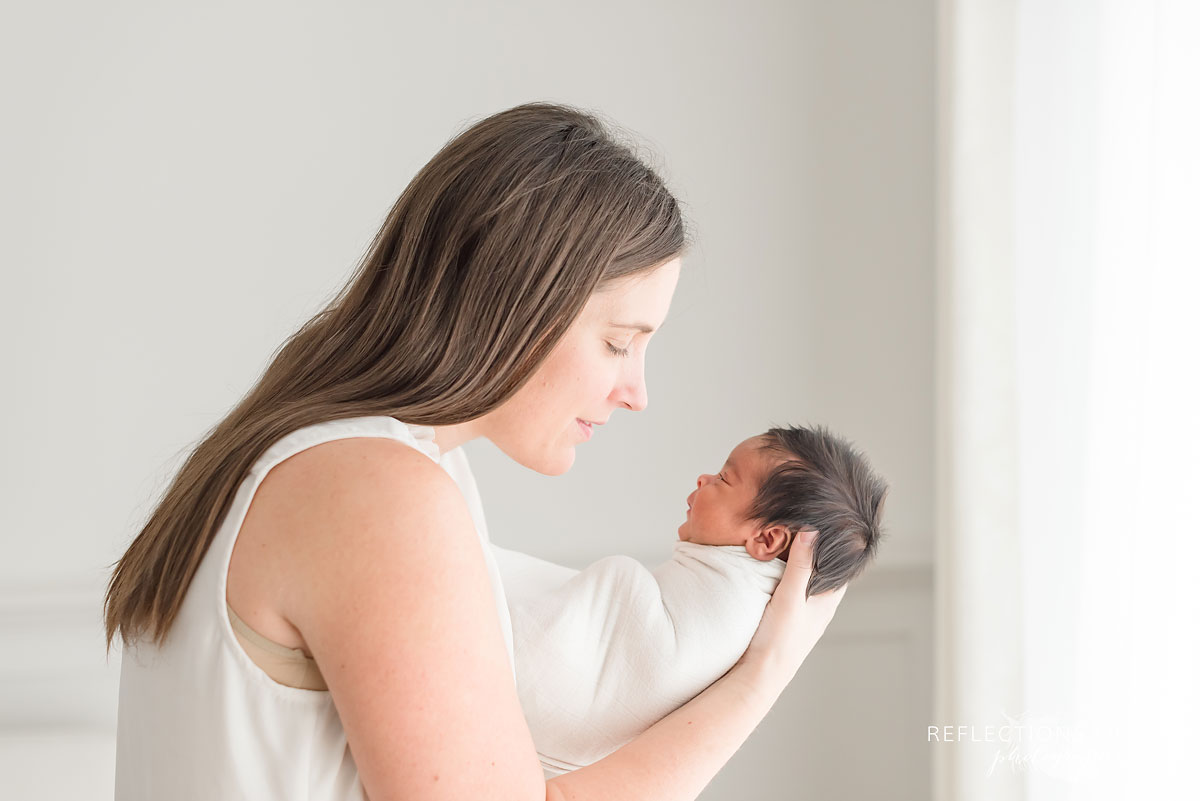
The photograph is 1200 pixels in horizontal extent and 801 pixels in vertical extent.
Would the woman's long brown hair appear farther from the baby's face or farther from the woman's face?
the baby's face

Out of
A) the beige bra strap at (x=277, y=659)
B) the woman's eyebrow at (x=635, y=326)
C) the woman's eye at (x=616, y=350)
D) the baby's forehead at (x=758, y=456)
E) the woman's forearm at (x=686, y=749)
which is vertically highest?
the woman's eyebrow at (x=635, y=326)

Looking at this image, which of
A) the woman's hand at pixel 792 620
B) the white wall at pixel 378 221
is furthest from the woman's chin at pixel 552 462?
the white wall at pixel 378 221

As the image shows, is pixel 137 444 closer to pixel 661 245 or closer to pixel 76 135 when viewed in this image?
pixel 76 135

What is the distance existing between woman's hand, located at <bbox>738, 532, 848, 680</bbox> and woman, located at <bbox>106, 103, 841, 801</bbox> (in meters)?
0.11

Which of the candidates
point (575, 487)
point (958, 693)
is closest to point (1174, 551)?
point (958, 693)

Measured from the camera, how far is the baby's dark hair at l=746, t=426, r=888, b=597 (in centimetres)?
139

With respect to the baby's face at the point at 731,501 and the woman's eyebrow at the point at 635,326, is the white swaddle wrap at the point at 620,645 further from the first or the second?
the woman's eyebrow at the point at 635,326

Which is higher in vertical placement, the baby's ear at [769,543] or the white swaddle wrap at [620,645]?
the baby's ear at [769,543]

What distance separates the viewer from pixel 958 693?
6.46ft

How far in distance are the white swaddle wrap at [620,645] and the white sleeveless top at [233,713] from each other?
1.49 ft

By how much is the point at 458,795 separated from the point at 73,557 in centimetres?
186

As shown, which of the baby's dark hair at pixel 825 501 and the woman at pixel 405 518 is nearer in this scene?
the woman at pixel 405 518

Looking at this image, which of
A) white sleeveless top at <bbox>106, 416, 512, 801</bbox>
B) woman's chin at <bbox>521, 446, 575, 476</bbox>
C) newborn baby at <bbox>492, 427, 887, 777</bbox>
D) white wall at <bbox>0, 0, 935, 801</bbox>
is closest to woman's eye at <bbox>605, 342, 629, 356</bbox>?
woman's chin at <bbox>521, 446, 575, 476</bbox>

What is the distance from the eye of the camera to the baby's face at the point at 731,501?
1.50 meters
